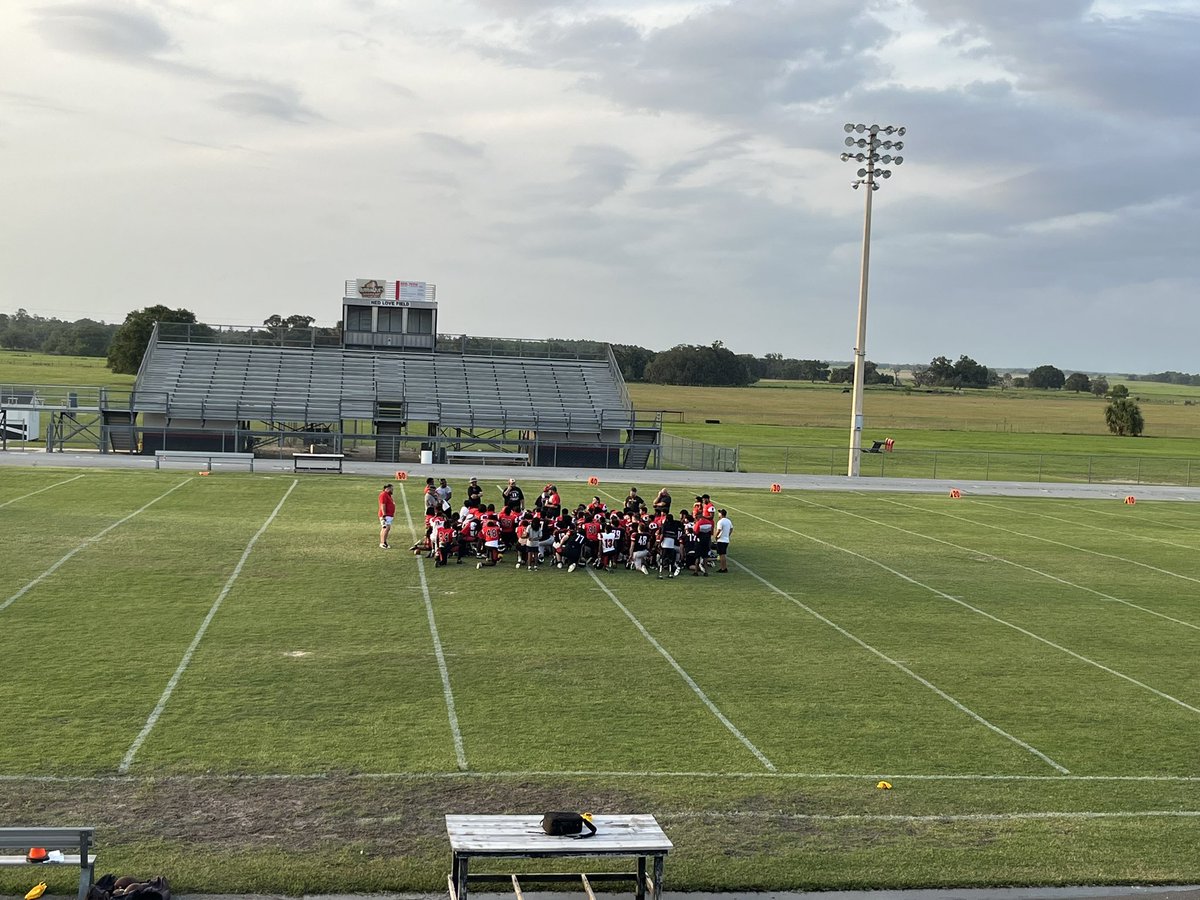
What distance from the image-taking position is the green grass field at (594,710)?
9.75 meters

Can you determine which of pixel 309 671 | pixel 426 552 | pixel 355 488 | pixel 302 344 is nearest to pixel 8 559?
pixel 426 552

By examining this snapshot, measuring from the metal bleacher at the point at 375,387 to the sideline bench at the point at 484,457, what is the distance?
7.23 feet

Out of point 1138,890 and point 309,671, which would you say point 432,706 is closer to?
point 309,671

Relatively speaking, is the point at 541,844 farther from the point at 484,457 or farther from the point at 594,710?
the point at 484,457

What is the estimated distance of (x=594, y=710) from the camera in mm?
13430

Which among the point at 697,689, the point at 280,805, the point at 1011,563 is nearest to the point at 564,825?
the point at 280,805

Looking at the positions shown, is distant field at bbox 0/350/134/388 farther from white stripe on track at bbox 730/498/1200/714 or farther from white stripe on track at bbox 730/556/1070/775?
white stripe on track at bbox 730/556/1070/775

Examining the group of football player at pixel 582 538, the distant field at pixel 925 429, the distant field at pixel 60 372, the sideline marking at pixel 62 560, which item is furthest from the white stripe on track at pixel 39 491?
the distant field at pixel 60 372

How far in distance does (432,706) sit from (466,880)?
5399 mm

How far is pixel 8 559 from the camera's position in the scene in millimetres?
20719

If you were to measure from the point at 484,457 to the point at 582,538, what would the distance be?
2083 centimetres

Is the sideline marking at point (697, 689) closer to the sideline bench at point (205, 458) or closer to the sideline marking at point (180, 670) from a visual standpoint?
the sideline marking at point (180, 670)

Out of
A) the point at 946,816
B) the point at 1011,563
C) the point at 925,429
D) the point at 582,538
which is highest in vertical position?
the point at 925,429

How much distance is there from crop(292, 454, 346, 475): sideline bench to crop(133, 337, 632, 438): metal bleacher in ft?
25.0
